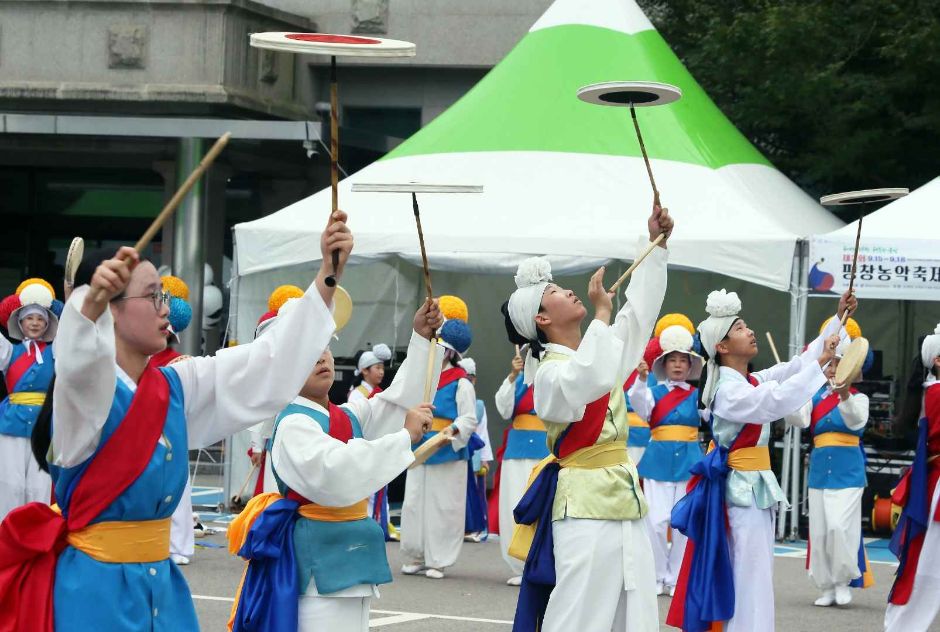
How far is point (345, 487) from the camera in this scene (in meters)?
4.55

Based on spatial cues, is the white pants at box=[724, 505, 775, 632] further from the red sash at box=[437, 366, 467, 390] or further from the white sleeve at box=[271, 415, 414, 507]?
the red sash at box=[437, 366, 467, 390]

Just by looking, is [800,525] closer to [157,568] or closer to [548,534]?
[548,534]

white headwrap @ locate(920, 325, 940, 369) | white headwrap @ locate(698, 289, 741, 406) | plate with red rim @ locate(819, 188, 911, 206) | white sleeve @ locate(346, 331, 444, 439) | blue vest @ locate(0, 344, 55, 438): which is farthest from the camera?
blue vest @ locate(0, 344, 55, 438)

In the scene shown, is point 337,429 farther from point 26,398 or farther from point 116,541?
point 26,398

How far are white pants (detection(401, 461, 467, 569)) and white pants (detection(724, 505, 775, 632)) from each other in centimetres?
380

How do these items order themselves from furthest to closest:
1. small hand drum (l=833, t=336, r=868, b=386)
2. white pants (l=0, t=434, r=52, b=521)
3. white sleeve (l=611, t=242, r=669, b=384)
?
white pants (l=0, t=434, r=52, b=521), small hand drum (l=833, t=336, r=868, b=386), white sleeve (l=611, t=242, r=669, b=384)

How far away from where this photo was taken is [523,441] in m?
10.3

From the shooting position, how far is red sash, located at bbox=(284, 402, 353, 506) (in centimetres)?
480

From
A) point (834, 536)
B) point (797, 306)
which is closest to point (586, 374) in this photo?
point (834, 536)

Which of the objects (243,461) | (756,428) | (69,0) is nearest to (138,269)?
(756,428)

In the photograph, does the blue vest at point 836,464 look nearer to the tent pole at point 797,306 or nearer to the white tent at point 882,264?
the tent pole at point 797,306

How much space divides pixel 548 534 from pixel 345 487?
4.16ft

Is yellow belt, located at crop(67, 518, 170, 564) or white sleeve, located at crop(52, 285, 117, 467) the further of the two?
yellow belt, located at crop(67, 518, 170, 564)

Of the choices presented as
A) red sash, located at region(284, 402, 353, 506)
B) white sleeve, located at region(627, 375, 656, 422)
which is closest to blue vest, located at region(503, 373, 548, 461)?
white sleeve, located at region(627, 375, 656, 422)
